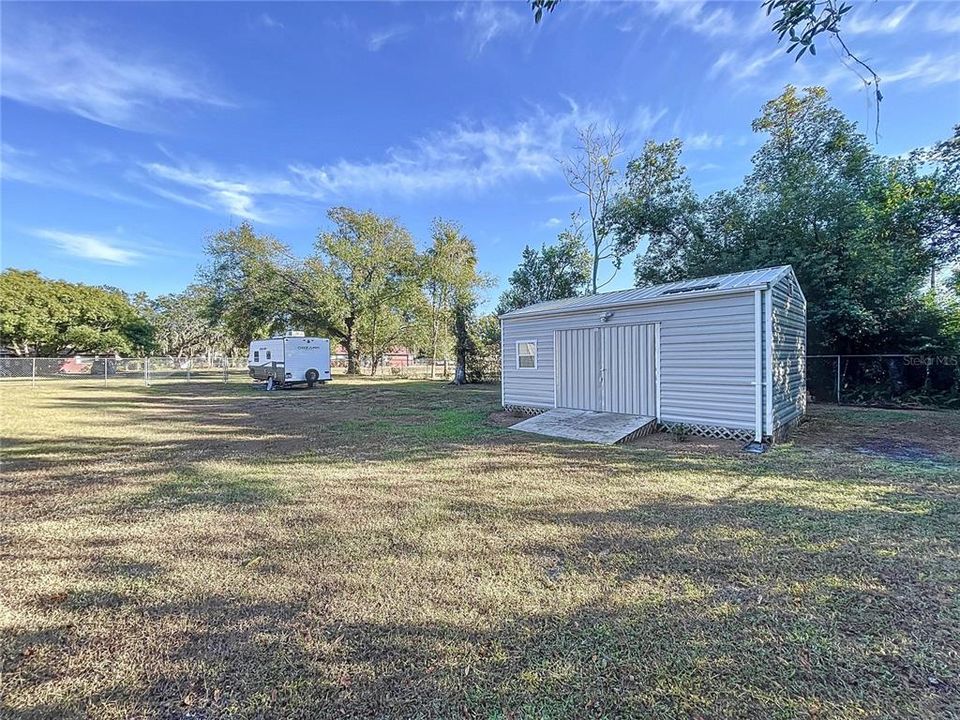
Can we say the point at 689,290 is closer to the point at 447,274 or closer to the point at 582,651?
the point at 582,651

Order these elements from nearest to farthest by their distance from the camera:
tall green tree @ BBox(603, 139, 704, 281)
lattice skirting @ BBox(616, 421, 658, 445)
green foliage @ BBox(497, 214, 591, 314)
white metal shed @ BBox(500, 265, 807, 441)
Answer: white metal shed @ BBox(500, 265, 807, 441)
lattice skirting @ BBox(616, 421, 658, 445)
tall green tree @ BBox(603, 139, 704, 281)
green foliage @ BBox(497, 214, 591, 314)

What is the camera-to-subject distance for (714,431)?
7.07 metres

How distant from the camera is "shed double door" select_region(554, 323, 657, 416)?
790 centimetres

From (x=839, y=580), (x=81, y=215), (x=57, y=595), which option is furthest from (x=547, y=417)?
(x=81, y=215)

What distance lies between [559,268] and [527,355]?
1158 cm

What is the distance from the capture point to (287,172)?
18453 millimetres

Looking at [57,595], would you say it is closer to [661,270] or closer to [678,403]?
[678,403]

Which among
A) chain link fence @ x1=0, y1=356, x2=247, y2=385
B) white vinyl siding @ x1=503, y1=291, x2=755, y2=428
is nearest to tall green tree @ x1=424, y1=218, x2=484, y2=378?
chain link fence @ x1=0, y1=356, x2=247, y2=385

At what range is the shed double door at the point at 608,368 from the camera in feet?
25.9

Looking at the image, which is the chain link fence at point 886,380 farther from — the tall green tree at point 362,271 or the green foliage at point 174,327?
the green foliage at point 174,327

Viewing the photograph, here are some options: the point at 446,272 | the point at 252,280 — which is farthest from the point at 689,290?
the point at 252,280

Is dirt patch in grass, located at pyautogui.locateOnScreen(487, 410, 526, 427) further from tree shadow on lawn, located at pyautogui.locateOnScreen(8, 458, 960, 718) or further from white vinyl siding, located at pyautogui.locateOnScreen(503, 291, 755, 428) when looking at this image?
tree shadow on lawn, located at pyautogui.locateOnScreen(8, 458, 960, 718)

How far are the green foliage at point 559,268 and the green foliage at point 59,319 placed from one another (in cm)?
3275

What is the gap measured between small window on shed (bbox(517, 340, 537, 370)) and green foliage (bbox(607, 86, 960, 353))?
803cm
